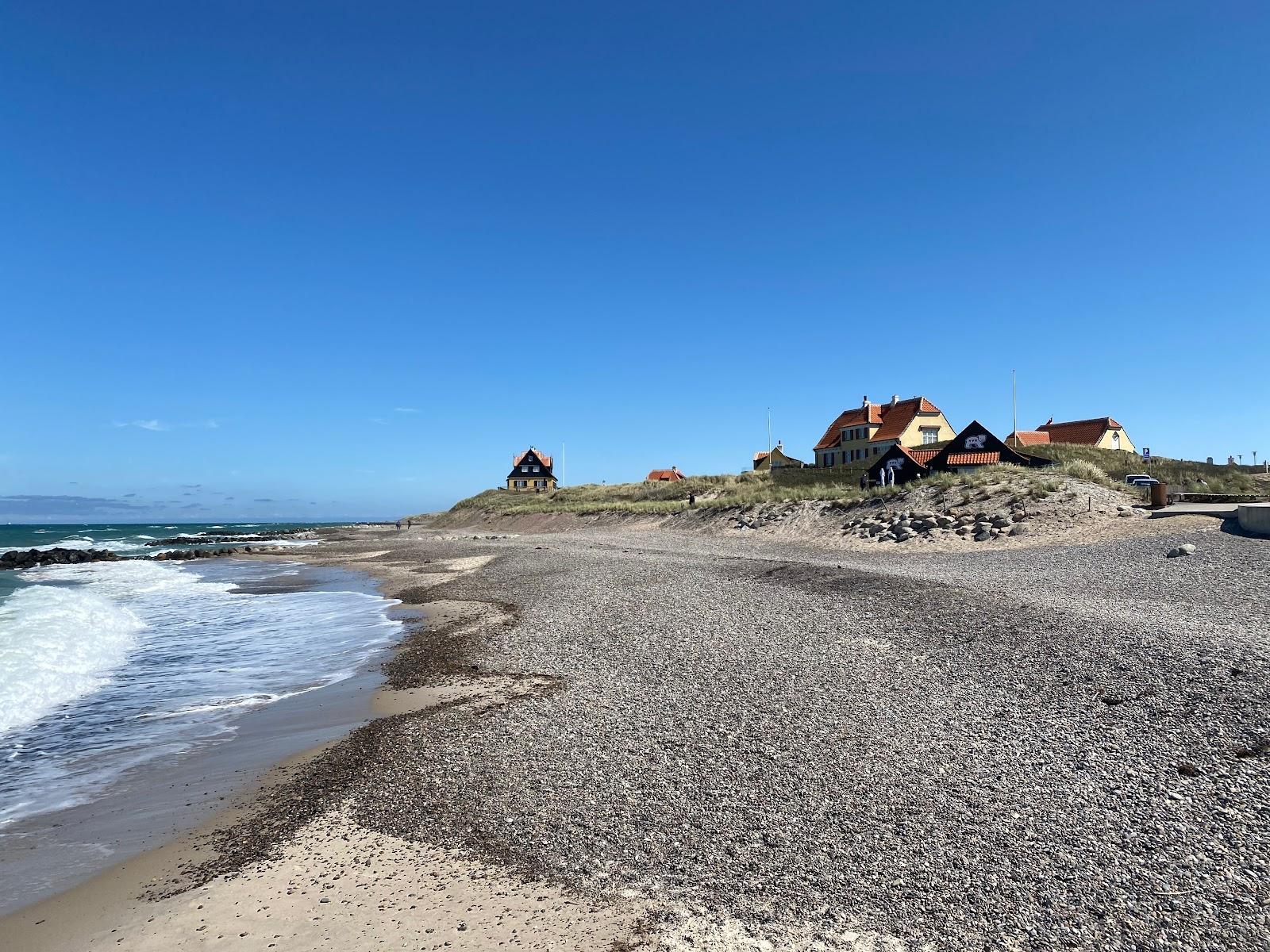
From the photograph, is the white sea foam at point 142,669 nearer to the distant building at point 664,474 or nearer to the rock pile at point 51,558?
the rock pile at point 51,558

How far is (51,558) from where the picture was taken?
165 ft

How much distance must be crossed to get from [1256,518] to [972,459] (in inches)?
1097

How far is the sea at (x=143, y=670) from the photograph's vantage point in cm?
902

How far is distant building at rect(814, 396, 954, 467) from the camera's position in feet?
216

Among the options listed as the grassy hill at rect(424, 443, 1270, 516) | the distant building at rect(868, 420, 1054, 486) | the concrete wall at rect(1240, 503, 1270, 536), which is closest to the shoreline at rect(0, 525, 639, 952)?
the concrete wall at rect(1240, 503, 1270, 536)

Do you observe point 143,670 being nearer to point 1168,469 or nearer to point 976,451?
point 976,451

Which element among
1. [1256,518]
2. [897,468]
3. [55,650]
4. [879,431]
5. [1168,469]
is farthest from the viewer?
[879,431]

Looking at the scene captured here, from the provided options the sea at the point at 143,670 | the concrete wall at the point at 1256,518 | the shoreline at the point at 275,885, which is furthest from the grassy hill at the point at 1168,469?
the shoreline at the point at 275,885

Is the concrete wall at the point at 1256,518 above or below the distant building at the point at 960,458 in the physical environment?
below

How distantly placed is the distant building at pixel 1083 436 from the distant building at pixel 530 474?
63930 mm

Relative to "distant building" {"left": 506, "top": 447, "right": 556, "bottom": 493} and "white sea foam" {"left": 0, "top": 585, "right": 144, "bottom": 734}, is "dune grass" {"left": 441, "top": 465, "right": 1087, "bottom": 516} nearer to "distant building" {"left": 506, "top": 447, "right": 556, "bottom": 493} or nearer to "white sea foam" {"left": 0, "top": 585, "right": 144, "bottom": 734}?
"distant building" {"left": 506, "top": 447, "right": 556, "bottom": 493}

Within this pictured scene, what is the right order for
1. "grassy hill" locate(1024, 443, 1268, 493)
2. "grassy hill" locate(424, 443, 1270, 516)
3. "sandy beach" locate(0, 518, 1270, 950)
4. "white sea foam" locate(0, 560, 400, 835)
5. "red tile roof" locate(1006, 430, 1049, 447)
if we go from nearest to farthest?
"sandy beach" locate(0, 518, 1270, 950) → "white sea foam" locate(0, 560, 400, 835) → "grassy hill" locate(424, 443, 1270, 516) → "grassy hill" locate(1024, 443, 1268, 493) → "red tile roof" locate(1006, 430, 1049, 447)

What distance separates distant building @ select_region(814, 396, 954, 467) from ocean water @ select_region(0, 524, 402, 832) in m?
54.4

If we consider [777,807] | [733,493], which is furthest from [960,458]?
[777,807]
